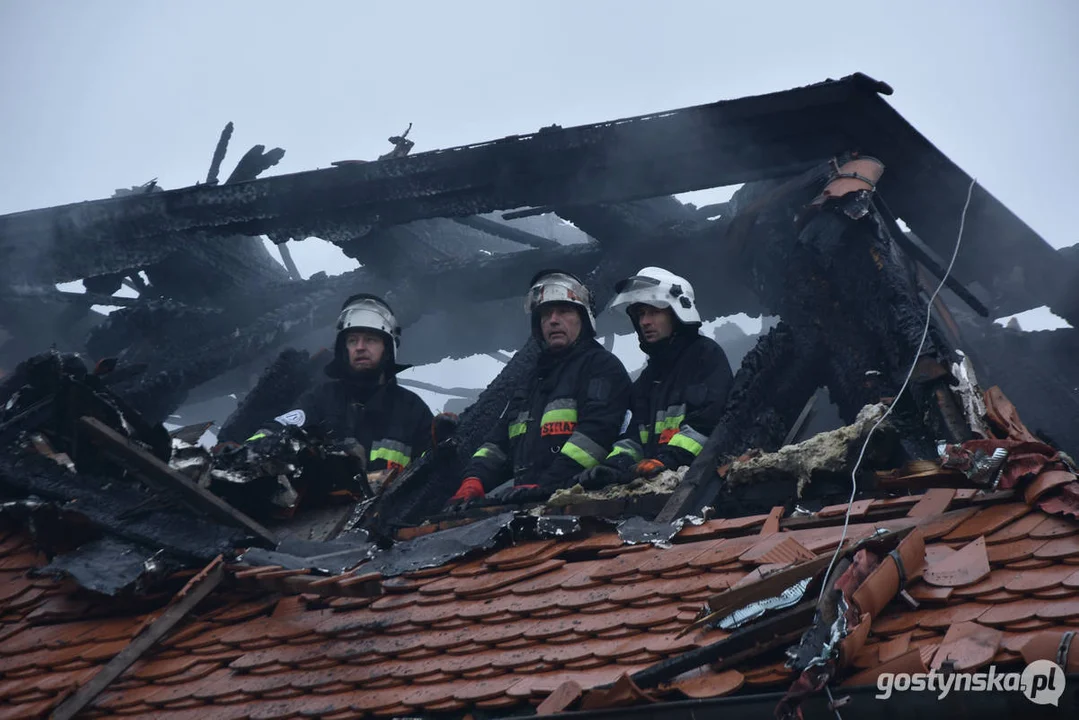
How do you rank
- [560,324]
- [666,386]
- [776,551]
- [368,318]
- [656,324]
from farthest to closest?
[368,318], [560,324], [656,324], [666,386], [776,551]

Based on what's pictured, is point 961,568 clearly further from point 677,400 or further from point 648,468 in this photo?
point 677,400

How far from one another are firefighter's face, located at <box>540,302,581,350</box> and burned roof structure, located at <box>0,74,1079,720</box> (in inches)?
10.9

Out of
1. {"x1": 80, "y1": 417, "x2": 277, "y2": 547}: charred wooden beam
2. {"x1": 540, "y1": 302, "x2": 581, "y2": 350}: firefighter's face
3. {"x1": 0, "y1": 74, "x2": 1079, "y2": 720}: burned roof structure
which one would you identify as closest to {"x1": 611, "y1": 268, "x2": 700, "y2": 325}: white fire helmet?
{"x1": 540, "y1": 302, "x2": 581, "y2": 350}: firefighter's face

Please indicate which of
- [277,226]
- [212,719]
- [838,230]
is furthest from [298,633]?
[277,226]

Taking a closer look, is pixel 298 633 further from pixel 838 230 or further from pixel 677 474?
pixel 838 230

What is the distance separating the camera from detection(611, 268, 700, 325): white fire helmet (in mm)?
6766

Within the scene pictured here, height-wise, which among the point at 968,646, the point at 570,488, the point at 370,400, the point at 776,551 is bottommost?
the point at 968,646

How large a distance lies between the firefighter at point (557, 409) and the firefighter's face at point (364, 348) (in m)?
1.41

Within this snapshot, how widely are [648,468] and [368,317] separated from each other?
3.70 m

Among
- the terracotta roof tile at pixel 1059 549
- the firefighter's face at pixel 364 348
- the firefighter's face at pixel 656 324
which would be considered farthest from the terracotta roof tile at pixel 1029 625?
the firefighter's face at pixel 364 348

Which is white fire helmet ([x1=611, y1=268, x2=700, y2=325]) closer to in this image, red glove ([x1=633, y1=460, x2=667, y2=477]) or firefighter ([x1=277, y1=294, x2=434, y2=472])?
red glove ([x1=633, y1=460, x2=667, y2=477])

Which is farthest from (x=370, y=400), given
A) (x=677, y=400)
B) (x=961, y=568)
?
(x=961, y=568)

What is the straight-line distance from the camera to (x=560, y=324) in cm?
710

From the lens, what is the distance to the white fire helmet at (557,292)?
728cm
